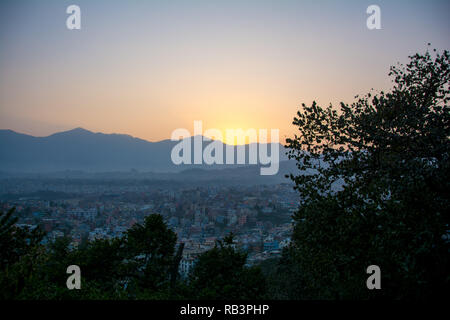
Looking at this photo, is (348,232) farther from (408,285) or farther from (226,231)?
(226,231)

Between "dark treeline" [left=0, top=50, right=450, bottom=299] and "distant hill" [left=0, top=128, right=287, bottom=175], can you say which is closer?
"dark treeline" [left=0, top=50, right=450, bottom=299]

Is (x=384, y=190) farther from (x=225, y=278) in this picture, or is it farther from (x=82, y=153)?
(x=82, y=153)

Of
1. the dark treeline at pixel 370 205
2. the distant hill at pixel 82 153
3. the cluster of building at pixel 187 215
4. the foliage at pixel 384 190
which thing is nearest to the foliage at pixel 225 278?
the dark treeline at pixel 370 205

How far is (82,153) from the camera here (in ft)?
541

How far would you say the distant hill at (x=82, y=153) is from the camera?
429 ft

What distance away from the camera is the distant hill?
131 metres

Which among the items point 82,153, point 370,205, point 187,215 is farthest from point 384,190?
point 82,153

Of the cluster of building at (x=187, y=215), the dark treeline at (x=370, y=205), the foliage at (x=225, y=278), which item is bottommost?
the cluster of building at (x=187, y=215)

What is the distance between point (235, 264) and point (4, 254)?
8648 millimetres

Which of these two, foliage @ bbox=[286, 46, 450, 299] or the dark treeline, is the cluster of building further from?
foliage @ bbox=[286, 46, 450, 299]

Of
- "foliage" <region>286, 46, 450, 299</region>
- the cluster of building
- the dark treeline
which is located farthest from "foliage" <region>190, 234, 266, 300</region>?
the cluster of building

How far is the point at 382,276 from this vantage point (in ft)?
26.9

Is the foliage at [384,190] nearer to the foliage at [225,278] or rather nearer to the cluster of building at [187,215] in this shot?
the foliage at [225,278]

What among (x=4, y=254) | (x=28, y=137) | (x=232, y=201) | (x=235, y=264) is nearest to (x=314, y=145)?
(x=235, y=264)
